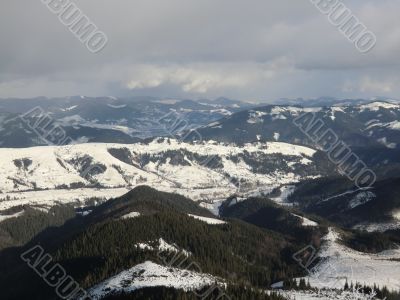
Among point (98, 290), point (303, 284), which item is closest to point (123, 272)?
point (98, 290)

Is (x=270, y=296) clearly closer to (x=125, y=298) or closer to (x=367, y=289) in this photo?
(x=125, y=298)

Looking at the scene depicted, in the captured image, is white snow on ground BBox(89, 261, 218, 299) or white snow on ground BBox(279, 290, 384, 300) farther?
white snow on ground BBox(279, 290, 384, 300)

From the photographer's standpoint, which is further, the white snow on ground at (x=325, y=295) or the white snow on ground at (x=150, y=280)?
the white snow on ground at (x=325, y=295)

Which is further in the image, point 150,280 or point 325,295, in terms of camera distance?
point 325,295

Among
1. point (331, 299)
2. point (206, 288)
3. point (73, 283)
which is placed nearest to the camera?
point (206, 288)

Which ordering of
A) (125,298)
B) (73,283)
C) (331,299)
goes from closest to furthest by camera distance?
(125,298) → (331,299) → (73,283)

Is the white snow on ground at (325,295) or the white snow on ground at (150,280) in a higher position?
the white snow on ground at (150,280)

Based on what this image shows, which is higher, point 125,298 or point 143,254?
point 143,254

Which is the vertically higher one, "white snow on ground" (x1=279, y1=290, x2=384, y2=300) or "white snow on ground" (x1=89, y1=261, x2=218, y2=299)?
"white snow on ground" (x1=89, y1=261, x2=218, y2=299)
